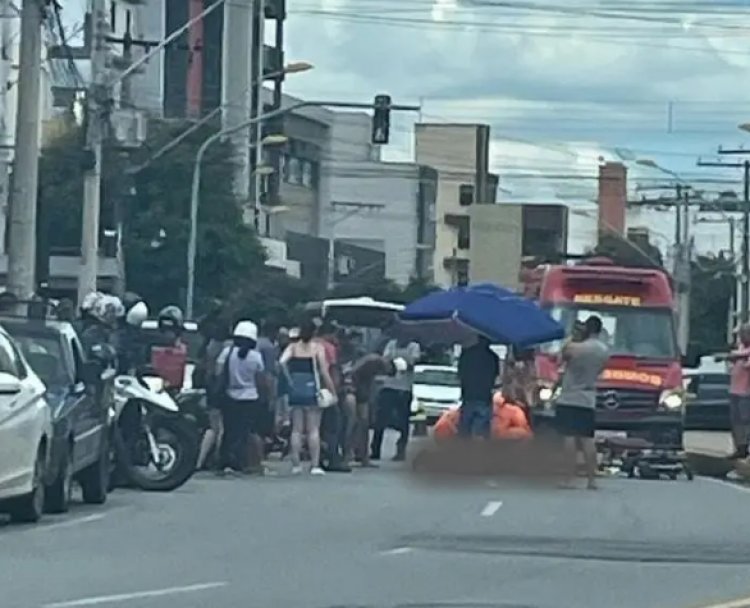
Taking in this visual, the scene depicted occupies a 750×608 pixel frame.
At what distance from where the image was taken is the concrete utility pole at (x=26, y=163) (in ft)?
99.0

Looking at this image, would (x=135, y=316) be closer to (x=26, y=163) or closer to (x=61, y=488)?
(x=26, y=163)

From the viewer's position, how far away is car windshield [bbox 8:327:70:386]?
20.7 m

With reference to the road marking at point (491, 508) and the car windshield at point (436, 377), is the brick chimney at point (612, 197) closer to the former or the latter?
the car windshield at point (436, 377)

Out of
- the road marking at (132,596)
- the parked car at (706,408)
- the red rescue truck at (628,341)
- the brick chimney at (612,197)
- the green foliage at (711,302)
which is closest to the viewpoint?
the road marking at (132,596)

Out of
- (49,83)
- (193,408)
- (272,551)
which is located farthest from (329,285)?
(272,551)

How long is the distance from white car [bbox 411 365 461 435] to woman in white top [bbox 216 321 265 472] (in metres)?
16.4

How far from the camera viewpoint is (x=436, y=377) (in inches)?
1901

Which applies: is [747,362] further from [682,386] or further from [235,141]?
[235,141]

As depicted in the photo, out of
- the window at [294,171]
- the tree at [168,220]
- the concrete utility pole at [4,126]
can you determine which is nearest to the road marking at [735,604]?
the concrete utility pole at [4,126]

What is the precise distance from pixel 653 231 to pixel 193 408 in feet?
345

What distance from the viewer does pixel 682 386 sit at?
32031 millimetres

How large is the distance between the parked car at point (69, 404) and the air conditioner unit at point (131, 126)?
1496 inches

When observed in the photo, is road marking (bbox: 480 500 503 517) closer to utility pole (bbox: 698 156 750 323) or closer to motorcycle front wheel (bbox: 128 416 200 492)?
motorcycle front wheel (bbox: 128 416 200 492)

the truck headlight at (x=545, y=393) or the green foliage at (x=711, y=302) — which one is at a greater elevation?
the truck headlight at (x=545, y=393)
